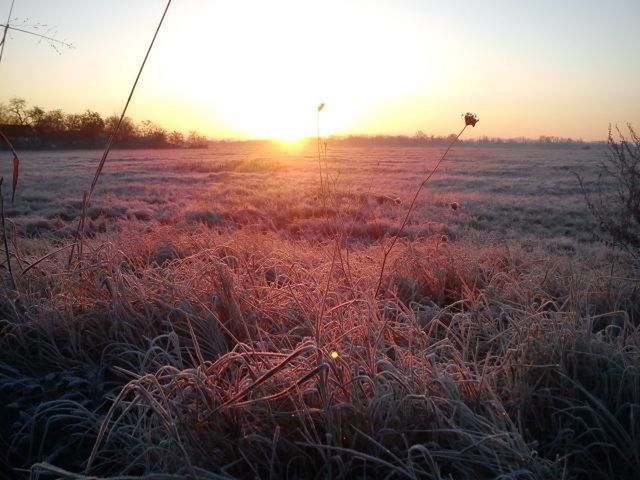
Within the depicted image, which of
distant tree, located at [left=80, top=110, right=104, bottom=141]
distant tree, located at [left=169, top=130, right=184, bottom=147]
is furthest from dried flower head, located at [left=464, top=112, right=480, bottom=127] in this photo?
distant tree, located at [left=169, top=130, right=184, bottom=147]

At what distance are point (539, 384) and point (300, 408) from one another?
1.07 metres

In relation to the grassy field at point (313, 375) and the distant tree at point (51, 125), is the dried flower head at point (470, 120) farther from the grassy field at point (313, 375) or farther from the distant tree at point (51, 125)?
the distant tree at point (51, 125)

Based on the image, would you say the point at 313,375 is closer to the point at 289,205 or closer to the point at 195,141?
the point at 289,205

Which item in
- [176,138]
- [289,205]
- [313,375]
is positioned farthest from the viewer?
[176,138]

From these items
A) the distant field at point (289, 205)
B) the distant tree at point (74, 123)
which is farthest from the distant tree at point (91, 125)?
the distant field at point (289, 205)

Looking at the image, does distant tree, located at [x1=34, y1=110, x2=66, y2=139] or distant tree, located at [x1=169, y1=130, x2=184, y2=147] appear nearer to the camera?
distant tree, located at [x1=34, y1=110, x2=66, y2=139]

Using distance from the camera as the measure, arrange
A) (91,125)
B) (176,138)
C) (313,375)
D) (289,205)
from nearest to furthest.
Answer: (313,375)
(289,205)
(91,125)
(176,138)

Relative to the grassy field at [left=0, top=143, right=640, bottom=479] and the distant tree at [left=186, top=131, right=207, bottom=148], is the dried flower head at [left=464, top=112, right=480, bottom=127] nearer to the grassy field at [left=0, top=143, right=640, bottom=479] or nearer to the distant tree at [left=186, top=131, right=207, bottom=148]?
the grassy field at [left=0, top=143, right=640, bottom=479]

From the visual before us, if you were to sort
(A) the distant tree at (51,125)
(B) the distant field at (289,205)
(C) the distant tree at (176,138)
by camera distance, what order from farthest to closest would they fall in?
(C) the distant tree at (176,138) → (A) the distant tree at (51,125) → (B) the distant field at (289,205)

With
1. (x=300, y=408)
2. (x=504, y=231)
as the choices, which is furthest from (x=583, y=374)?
(x=504, y=231)

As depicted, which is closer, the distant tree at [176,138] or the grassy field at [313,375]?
the grassy field at [313,375]

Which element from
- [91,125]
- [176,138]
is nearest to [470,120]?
[91,125]

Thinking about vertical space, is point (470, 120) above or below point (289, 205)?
above

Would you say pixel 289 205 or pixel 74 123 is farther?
pixel 74 123
